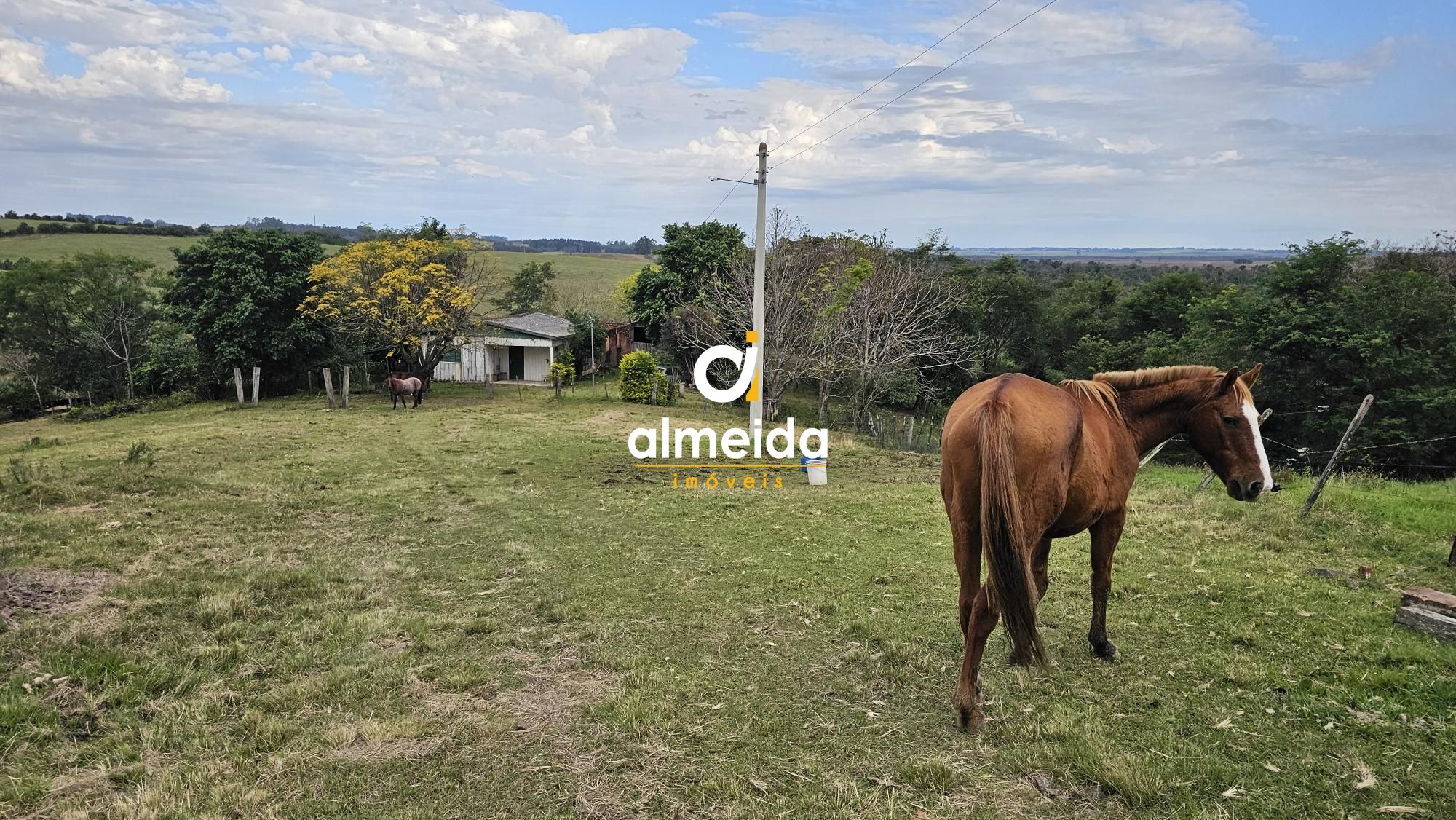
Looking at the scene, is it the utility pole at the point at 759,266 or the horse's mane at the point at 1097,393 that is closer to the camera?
the horse's mane at the point at 1097,393

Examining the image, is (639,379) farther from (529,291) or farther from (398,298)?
(529,291)

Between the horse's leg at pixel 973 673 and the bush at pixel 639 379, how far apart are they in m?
20.5

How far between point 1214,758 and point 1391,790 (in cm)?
64

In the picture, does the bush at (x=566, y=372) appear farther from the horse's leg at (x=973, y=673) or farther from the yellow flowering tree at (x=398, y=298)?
the horse's leg at (x=973, y=673)

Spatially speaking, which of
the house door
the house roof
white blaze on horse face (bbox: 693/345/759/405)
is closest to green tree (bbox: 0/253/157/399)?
the house roof

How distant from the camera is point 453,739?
364 centimetres

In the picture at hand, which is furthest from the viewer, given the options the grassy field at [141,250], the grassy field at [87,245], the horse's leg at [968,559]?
the grassy field at [141,250]

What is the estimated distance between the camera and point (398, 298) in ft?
77.7

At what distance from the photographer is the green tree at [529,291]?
46.4 meters

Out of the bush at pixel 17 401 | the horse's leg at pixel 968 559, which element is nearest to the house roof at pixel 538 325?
the bush at pixel 17 401

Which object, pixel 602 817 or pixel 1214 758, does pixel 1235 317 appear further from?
pixel 602 817

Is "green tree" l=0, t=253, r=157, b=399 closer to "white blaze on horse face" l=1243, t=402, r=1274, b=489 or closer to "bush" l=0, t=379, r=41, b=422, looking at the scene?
"bush" l=0, t=379, r=41, b=422

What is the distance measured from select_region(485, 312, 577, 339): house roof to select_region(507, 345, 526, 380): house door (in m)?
1.19

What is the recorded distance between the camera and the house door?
33.0 meters
